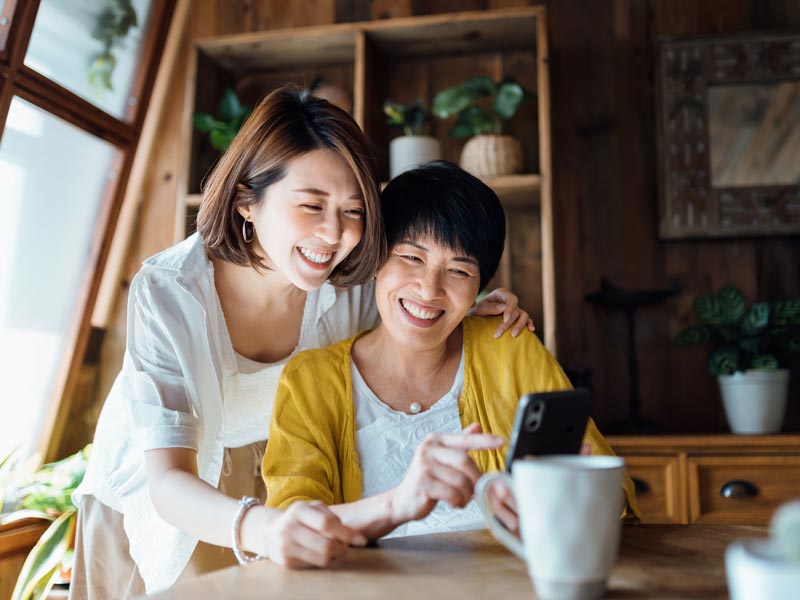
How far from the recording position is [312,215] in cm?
147

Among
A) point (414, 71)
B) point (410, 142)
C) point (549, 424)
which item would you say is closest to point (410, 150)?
point (410, 142)

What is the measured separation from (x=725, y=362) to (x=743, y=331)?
0.13m

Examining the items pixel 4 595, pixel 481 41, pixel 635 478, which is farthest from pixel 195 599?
pixel 481 41

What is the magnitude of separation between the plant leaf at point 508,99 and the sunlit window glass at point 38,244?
1.54 m

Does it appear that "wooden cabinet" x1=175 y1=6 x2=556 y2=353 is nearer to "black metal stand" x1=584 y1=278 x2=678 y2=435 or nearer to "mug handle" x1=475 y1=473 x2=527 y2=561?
"black metal stand" x1=584 y1=278 x2=678 y2=435

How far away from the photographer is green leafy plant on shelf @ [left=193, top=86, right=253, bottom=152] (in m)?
2.83

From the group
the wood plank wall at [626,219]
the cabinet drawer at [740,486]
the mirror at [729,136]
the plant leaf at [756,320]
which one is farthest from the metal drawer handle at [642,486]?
the mirror at [729,136]

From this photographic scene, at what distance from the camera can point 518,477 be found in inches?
24.9

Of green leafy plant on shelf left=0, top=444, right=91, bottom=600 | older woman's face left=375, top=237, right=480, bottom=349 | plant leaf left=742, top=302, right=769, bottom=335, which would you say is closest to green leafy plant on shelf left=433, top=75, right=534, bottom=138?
plant leaf left=742, top=302, right=769, bottom=335

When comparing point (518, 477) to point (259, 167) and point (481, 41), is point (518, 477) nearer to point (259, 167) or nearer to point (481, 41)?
point (259, 167)

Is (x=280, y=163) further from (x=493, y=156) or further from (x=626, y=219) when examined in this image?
(x=626, y=219)

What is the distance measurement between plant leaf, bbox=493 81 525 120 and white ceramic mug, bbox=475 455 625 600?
2169 mm

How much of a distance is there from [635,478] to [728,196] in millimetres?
1133

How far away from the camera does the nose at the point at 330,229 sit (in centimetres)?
147
